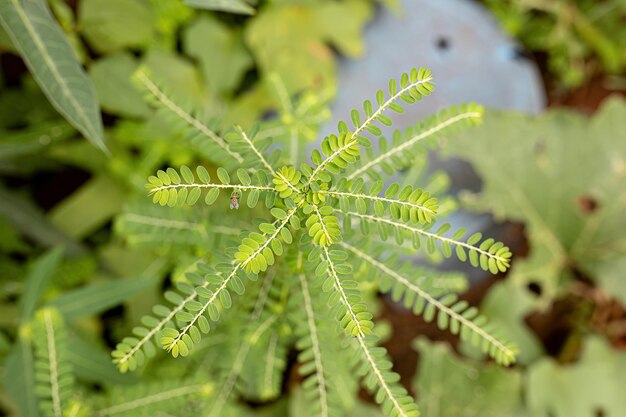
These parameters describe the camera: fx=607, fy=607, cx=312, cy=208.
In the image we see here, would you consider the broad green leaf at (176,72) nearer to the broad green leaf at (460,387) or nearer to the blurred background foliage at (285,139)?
the blurred background foliage at (285,139)

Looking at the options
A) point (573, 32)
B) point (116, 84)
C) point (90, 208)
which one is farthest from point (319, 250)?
point (573, 32)

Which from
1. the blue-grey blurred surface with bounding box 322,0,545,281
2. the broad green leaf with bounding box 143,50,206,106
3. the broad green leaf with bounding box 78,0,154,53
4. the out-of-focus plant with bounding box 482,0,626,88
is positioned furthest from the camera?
the out-of-focus plant with bounding box 482,0,626,88

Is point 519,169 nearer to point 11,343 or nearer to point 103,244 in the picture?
point 103,244

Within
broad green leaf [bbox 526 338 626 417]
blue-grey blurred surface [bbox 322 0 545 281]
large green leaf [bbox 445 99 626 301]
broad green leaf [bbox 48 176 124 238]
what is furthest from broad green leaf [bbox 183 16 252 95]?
broad green leaf [bbox 526 338 626 417]

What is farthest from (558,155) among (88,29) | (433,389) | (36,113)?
(36,113)

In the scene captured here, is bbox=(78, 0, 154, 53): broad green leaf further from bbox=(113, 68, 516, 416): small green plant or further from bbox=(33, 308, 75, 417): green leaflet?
bbox=(33, 308, 75, 417): green leaflet

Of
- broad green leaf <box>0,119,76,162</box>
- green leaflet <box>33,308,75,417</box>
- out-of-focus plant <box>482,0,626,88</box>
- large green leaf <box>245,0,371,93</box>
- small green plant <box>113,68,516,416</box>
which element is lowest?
green leaflet <box>33,308,75,417</box>

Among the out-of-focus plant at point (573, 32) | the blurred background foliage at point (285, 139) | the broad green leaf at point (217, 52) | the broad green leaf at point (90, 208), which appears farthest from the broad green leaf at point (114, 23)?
the out-of-focus plant at point (573, 32)

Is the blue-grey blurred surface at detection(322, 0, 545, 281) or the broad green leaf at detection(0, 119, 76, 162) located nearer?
the broad green leaf at detection(0, 119, 76, 162)

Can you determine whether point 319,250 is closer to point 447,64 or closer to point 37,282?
point 37,282
